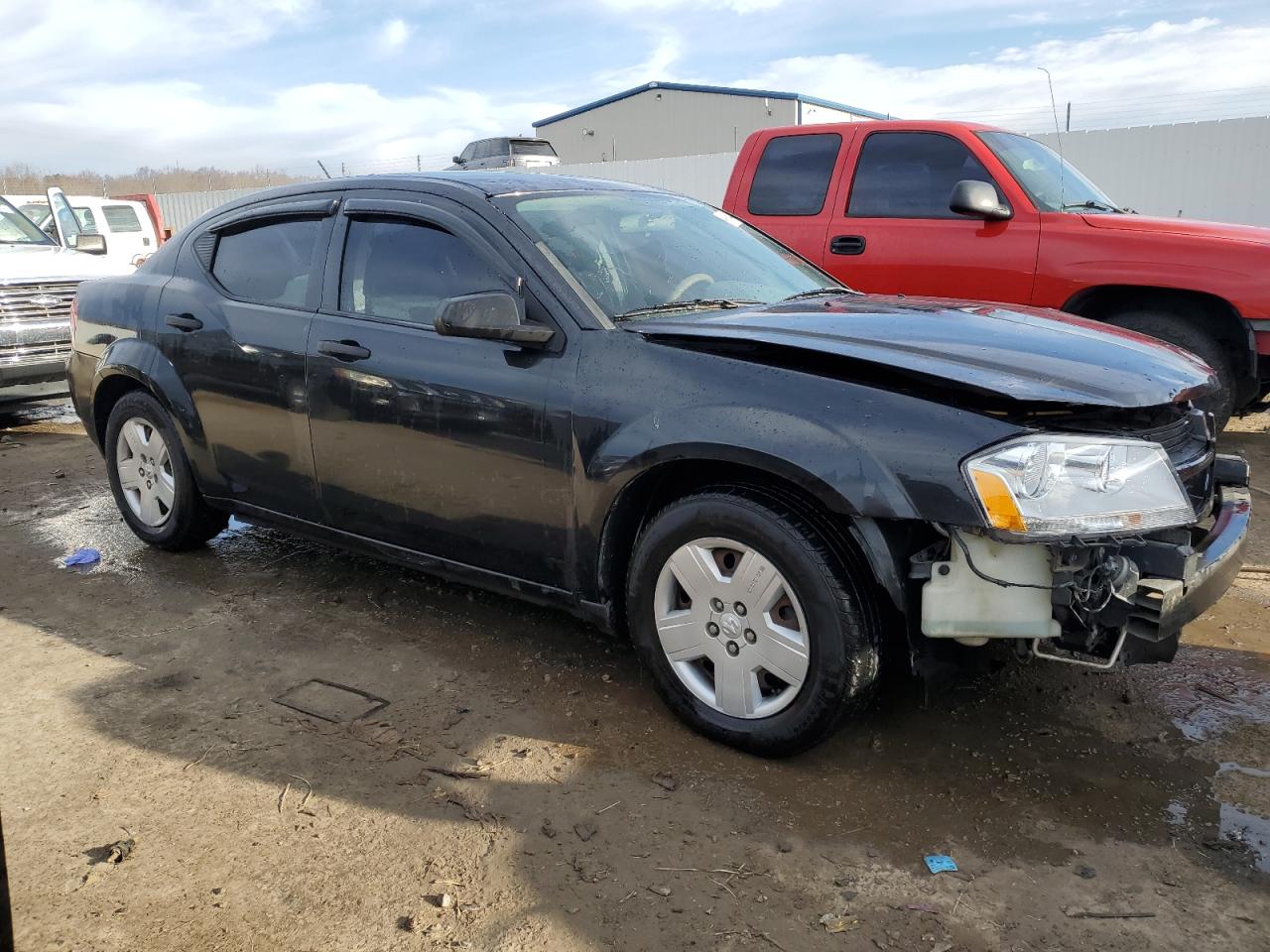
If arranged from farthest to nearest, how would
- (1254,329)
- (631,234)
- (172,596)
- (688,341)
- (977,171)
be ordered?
(977,171), (1254,329), (172,596), (631,234), (688,341)

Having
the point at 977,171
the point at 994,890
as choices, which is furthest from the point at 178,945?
the point at 977,171

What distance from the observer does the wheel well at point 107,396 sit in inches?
196

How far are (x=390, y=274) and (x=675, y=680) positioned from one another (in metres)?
1.87

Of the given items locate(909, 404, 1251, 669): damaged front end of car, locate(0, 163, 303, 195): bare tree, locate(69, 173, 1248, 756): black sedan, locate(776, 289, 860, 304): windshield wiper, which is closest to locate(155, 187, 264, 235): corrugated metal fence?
locate(0, 163, 303, 195): bare tree

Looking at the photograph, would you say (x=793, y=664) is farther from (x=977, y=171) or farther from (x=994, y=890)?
(x=977, y=171)

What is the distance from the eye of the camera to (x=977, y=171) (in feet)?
20.6

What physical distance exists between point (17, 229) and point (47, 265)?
1.09 m

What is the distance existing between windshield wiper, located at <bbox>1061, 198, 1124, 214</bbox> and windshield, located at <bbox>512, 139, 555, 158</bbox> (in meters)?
10.6

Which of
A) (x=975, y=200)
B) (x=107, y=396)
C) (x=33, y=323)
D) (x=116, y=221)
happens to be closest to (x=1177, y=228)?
(x=975, y=200)

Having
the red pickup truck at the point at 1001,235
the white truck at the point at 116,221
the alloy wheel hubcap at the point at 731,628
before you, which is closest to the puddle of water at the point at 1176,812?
the alloy wheel hubcap at the point at 731,628

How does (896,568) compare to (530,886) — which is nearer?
(530,886)

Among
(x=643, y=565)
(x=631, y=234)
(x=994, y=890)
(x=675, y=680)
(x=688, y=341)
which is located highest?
(x=631, y=234)

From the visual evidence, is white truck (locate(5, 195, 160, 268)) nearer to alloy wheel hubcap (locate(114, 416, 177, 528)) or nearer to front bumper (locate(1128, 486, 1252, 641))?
alloy wheel hubcap (locate(114, 416, 177, 528))

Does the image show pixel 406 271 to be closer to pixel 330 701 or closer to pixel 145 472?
pixel 330 701
